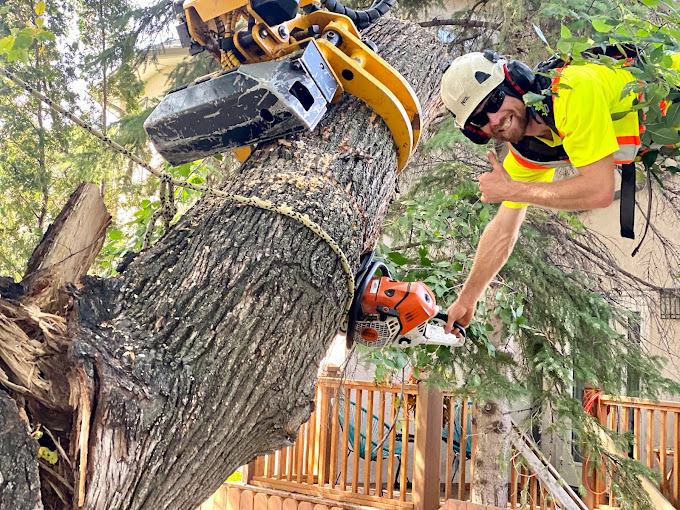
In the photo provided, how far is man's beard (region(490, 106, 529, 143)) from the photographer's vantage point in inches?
86.6

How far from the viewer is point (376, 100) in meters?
2.27

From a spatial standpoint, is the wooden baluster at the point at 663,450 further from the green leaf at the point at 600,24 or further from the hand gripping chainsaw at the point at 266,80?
the green leaf at the point at 600,24

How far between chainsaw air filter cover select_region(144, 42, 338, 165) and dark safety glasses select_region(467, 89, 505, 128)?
1.80 feet

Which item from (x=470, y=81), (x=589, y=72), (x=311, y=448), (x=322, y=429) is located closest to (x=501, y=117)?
(x=470, y=81)

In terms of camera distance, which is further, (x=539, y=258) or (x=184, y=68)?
(x=184, y=68)

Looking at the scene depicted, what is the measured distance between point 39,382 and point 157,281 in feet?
1.36

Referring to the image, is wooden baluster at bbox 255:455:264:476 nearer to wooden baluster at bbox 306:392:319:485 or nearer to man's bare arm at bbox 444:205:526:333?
wooden baluster at bbox 306:392:319:485

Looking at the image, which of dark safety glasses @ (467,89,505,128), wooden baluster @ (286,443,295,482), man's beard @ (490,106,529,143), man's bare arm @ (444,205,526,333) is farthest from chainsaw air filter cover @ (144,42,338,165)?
wooden baluster @ (286,443,295,482)

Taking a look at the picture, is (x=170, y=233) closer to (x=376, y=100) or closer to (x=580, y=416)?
(x=376, y=100)

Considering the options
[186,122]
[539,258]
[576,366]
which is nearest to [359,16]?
[186,122]

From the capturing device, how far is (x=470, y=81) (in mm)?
2146

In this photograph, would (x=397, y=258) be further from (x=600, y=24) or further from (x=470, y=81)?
(x=600, y=24)

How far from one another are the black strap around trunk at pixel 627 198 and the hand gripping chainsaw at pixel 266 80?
0.83 m

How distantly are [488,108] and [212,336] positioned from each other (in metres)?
1.35
